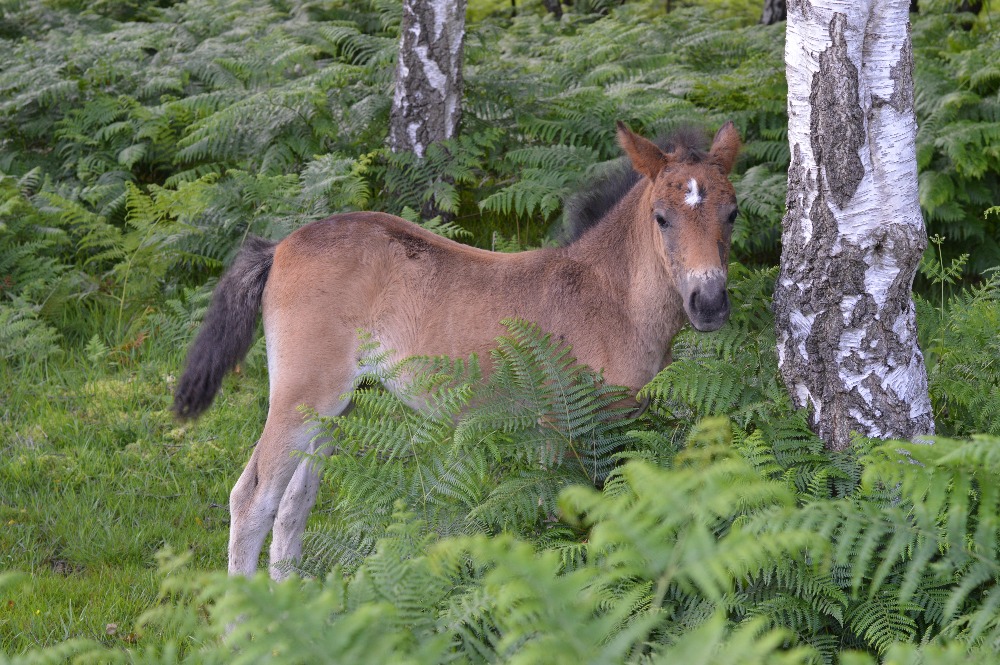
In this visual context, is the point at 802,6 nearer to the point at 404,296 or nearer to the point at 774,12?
the point at 404,296

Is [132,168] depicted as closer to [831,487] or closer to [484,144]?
[484,144]

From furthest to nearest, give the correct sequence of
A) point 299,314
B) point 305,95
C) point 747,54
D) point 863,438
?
point 747,54, point 305,95, point 299,314, point 863,438

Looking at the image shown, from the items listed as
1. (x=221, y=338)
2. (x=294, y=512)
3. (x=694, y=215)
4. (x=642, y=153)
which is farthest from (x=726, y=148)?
(x=294, y=512)

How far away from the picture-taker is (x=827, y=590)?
3416 mm

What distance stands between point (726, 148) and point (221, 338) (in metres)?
2.88

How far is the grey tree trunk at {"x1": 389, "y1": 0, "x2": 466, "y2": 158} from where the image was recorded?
7551mm

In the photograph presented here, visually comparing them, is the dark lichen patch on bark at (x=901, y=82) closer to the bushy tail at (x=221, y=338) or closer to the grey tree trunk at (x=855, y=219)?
the grey tree trunk at (x=855, y=219)

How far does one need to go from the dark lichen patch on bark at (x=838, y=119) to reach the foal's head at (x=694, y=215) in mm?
525

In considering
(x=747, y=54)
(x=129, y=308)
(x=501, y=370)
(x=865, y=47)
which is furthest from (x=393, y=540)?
(x=747, y=54)

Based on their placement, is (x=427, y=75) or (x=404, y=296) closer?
(x=404, y=296)

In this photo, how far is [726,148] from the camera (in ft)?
15.2

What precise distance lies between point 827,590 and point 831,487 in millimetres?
585

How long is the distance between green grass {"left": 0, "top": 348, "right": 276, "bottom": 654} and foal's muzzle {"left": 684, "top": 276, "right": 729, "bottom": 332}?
9.33 ft

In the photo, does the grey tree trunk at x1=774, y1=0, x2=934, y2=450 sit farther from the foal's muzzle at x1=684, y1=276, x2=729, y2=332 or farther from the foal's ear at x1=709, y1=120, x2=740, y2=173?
the foal's ear at x1=709, y1=120, x2=740, y2=173
